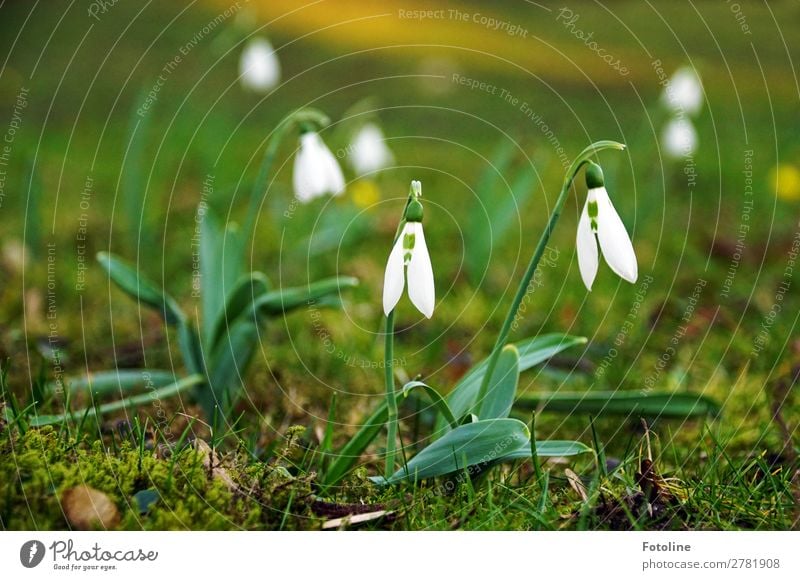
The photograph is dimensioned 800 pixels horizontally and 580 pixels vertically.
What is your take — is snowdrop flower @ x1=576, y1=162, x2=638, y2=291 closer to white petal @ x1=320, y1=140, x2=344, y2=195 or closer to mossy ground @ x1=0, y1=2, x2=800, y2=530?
mossy ground @ x1=0, y1=2, x2=800, y2=530

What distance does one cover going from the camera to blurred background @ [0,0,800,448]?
204cm

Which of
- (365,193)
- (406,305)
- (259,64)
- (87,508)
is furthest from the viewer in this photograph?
(365,193)

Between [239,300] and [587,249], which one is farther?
[239,300]

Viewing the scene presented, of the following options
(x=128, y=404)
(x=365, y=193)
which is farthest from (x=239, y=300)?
(x=365, y=193)

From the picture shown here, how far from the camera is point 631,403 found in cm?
154

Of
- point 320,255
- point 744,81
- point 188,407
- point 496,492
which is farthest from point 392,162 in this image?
point 496,492

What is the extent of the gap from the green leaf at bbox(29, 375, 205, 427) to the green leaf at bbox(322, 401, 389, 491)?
0.38 m

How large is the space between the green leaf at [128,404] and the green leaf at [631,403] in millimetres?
647

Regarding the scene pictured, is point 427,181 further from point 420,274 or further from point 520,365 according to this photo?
point 420,274

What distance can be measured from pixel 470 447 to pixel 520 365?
0.70ft

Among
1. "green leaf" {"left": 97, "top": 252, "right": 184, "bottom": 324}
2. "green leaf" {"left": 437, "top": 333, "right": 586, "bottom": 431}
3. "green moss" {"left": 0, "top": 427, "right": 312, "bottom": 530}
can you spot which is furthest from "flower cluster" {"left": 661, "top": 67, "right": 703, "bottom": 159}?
"green moss" {"left": 0, "top": 427, "right": 312, "bottom": 530}

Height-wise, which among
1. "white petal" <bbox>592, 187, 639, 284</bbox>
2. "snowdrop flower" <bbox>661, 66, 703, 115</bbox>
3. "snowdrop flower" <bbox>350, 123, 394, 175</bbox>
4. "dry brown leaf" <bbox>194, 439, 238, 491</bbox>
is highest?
"snowdrop flower" <bbox>661, 66, 703, 115</bbox>
